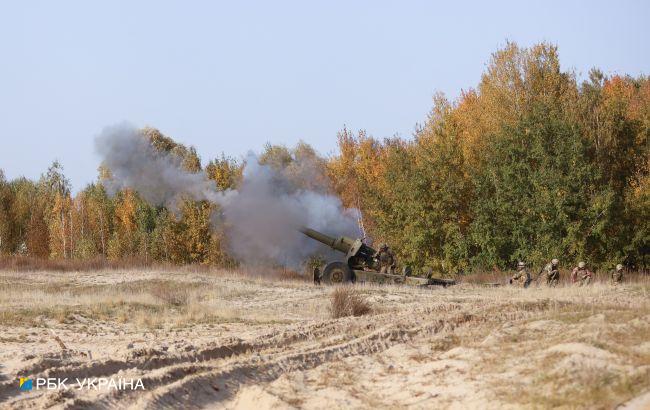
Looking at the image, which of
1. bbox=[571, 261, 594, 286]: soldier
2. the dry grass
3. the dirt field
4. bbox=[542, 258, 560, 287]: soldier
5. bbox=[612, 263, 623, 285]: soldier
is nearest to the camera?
the dirt field

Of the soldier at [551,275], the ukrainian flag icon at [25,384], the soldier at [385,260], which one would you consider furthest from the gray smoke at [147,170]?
the ukrainian flag icon at [25,384]

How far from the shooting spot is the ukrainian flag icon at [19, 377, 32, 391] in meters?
12.8

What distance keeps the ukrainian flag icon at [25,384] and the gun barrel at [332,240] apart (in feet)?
64.8

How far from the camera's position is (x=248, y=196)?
109 ft

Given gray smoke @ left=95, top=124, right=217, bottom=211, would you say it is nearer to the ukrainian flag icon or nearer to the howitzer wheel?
the howitzer wheel

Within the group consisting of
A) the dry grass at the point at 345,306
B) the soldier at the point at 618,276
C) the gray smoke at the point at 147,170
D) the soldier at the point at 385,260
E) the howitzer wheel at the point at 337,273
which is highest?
the gray smoke at the point at 147,170

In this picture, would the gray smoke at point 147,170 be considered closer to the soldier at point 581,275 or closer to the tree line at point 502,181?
the tree line at point 502,181

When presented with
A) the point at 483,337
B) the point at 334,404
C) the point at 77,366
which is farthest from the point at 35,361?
A: the point at 483,337

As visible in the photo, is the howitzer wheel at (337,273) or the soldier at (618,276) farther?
the howitzer wheel at (337,273)

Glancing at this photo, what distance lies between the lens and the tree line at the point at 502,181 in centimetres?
3794

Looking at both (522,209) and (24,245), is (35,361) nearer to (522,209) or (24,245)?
(522,209)

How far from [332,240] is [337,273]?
1.71 metres

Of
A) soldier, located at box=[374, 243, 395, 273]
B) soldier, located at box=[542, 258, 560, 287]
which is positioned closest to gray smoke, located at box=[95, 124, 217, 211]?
soldier, located at box=[374, 243, 395, 273]

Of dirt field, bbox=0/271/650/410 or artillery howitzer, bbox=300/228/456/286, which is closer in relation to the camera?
dirt field, bbox=0/271/650/410
